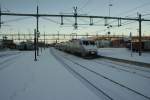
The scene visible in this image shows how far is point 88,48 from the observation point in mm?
40719

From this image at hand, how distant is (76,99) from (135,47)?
163 ft

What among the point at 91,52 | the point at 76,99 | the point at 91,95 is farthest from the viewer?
the point at 91,52

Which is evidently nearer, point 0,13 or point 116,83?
point 116,83

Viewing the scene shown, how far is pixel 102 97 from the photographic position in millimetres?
10875

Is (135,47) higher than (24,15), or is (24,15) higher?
(24,15)

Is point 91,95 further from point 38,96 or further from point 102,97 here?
point 38,96

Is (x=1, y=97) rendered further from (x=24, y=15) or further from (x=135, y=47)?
(x=135, y=47)

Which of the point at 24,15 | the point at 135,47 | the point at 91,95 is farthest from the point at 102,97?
the point at 135,47

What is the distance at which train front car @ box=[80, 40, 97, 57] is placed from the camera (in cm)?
4050

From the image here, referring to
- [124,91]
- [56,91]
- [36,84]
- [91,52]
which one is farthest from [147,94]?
[91,52]

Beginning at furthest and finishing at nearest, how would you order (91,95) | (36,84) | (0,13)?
(0,13)
(36,84)
(91,95)

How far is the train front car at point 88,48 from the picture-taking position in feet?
133

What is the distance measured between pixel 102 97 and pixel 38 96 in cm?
254

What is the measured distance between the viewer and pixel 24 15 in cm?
2831
